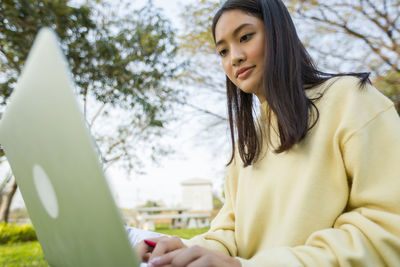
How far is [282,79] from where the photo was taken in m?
1.04

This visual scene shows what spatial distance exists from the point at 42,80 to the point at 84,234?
268mm

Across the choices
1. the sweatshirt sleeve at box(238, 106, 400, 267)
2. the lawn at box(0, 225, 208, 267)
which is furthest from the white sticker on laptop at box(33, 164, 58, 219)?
the lawn at box(0, 225, 208, 267)

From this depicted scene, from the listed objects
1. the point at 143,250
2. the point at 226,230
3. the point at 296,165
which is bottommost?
the point at 226,230

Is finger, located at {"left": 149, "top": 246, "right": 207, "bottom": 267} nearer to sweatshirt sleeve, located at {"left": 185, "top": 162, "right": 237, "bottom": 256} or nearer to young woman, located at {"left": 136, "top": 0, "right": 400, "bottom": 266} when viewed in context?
young woman, located at {"left": 136, "top": 0, "right": 400, "bottom": 266}

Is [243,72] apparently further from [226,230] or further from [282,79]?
[226,230]

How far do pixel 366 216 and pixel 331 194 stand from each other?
13 cm

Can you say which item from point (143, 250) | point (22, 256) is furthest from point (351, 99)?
point (22, 256)

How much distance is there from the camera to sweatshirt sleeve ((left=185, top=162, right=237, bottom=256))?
1072 millimetres

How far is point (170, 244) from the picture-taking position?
0.85 metres

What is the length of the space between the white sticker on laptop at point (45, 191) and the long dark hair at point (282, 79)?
2.09 ft

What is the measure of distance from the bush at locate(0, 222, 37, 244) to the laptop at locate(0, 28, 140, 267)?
682cm

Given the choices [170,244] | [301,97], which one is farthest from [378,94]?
[170,244]

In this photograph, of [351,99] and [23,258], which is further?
[23,258]

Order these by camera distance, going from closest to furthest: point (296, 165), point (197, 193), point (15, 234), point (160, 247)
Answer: point (160, 247) < point (296, 165) < point (15, 234) < point (197, 193)
